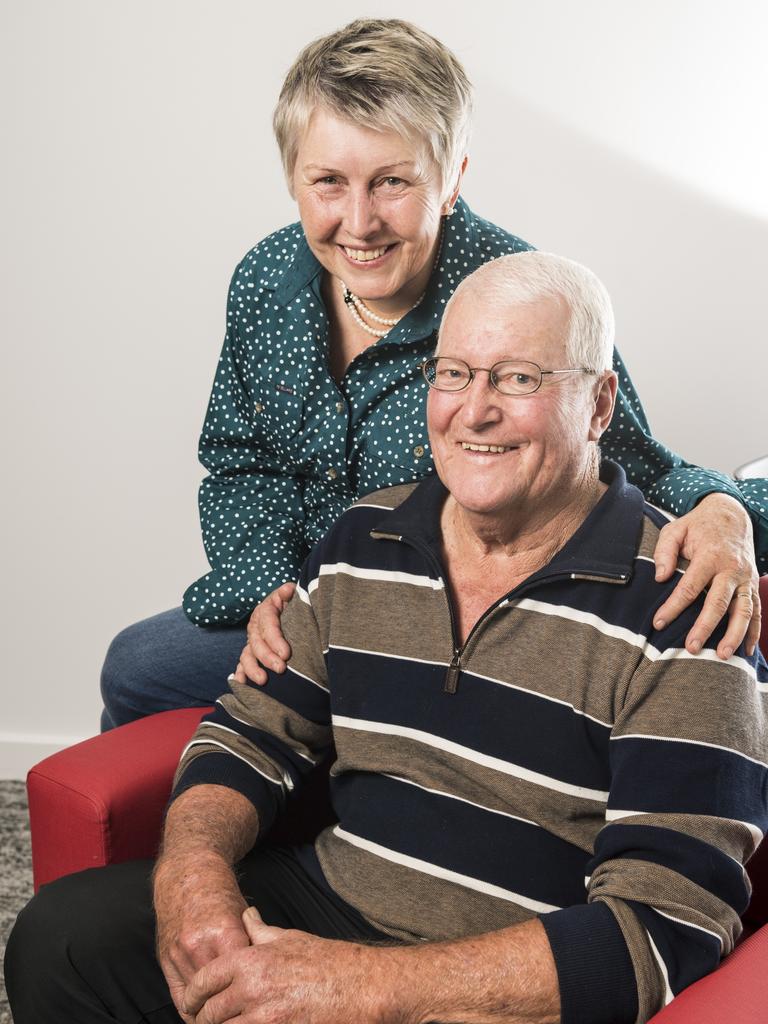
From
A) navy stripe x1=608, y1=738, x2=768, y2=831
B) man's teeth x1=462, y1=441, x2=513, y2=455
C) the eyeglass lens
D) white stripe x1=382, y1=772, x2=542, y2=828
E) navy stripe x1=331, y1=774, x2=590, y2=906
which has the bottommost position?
navy stripe x1=331, y1=774, x2=590, y2=906

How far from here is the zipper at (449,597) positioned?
1430 mm

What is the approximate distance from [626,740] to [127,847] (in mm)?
791

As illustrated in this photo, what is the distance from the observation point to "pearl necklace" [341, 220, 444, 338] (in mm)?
1980

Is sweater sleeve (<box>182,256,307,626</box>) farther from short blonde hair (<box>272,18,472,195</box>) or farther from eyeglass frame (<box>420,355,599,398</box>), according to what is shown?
eyeglass frame (<box>420,355,599,398</box>)

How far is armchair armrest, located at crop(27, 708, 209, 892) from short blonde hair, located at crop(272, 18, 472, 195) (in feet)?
3.13

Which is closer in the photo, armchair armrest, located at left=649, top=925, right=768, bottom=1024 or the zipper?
armchair armrest, located at left=649, top=925, right=768, bottom=1024

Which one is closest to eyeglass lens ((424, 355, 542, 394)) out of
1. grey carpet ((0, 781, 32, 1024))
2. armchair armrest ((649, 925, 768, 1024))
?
armchair armrest ((649, 925, 768, 1024))

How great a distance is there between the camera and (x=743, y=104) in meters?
2.44

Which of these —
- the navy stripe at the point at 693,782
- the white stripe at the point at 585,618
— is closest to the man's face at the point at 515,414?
the white stripe at the point at 585,618

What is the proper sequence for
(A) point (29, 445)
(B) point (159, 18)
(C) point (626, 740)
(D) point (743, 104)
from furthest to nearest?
1. (A) point (29, 445)
2. (B) point (159, 18)
3. (D) point (743, 104)
4. (C) point (626, 740)

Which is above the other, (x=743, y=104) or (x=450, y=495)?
(x=743, y=104)

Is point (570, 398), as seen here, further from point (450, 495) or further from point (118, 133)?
point (118, 133)

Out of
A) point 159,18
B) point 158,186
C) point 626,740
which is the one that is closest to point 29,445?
point 158,186

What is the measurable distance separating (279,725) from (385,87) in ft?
3.04
